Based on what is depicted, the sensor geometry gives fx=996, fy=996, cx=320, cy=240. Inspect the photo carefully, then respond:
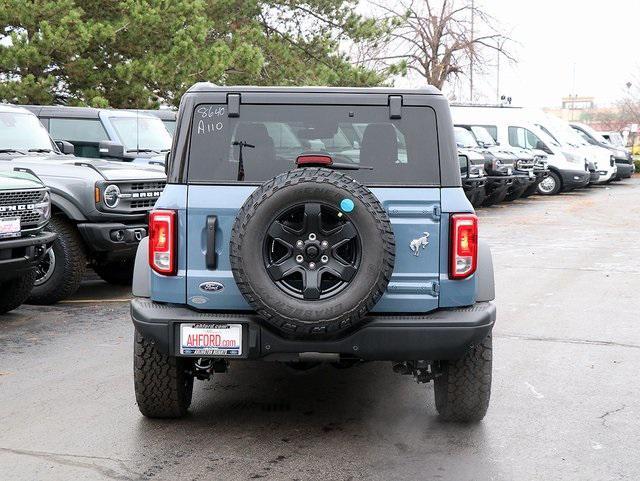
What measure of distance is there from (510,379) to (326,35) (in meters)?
26.1

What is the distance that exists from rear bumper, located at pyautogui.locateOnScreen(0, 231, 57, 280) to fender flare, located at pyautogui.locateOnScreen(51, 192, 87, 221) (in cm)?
91

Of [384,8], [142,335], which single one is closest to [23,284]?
[142,335]

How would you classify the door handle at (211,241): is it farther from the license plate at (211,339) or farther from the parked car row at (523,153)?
the parked car row at (523,153)

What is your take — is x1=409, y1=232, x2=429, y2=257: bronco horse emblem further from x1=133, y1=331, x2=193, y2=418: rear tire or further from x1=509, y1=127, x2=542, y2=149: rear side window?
x1=509, y1=127, x2=542, y2=149: rear side window

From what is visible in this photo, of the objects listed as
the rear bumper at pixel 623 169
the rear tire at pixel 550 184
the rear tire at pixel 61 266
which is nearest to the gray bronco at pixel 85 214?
the rear tire at pixel 61 266

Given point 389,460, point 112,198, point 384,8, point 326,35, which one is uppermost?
point 384,8

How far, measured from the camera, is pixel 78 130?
45.1 ft

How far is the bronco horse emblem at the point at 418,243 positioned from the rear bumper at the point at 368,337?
1.10 feet

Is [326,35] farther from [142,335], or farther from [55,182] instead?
[142,335]

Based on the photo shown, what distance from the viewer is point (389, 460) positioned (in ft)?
16.0

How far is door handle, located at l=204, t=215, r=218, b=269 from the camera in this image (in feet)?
16.5

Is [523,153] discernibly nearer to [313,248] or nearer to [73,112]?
[73,112]

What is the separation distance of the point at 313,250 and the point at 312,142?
0.83 m

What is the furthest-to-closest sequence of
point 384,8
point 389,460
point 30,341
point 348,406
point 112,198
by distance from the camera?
1. point 384,8
2. point 112,198
3. point 30,341
4. point 348,406
5. point 389,460
